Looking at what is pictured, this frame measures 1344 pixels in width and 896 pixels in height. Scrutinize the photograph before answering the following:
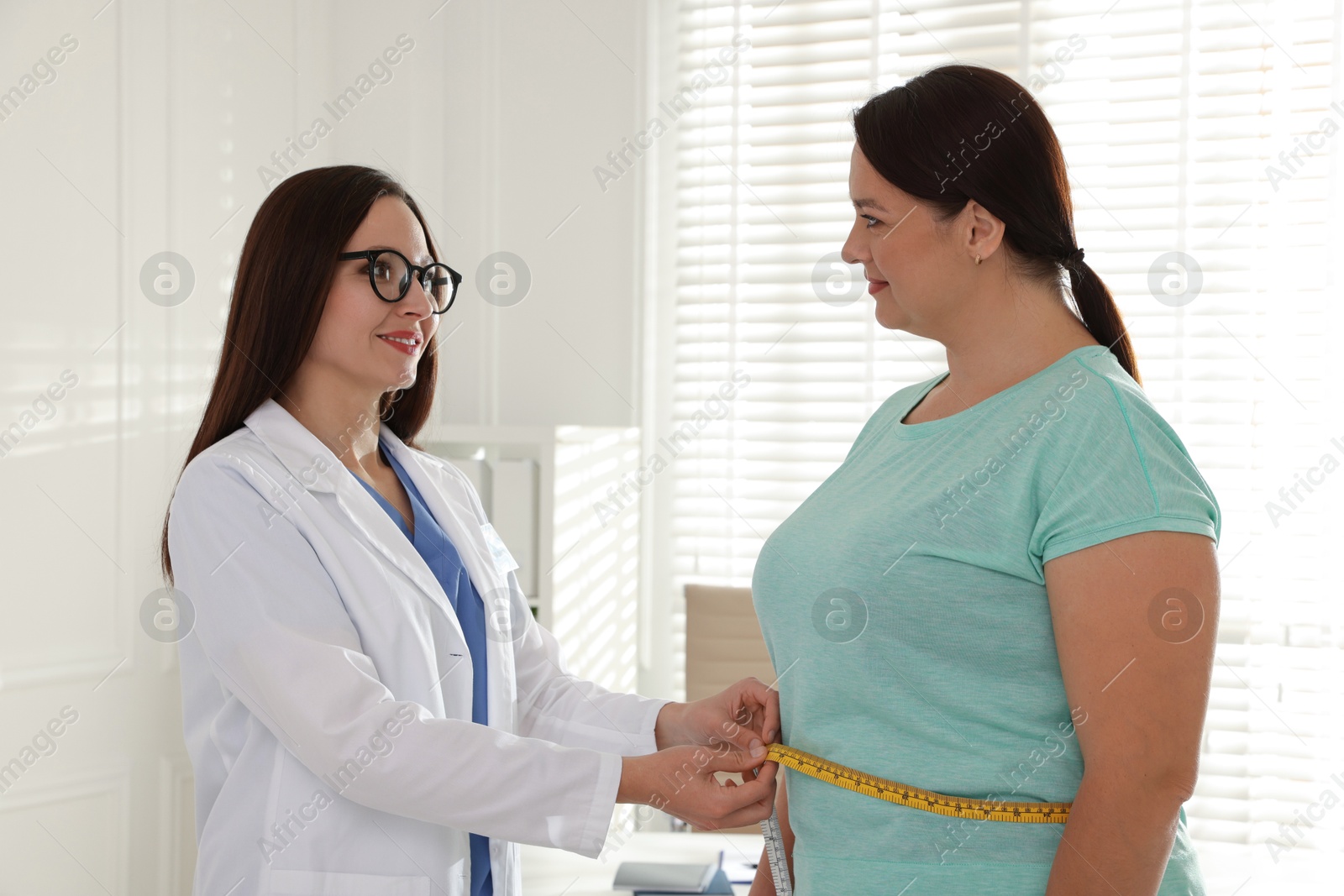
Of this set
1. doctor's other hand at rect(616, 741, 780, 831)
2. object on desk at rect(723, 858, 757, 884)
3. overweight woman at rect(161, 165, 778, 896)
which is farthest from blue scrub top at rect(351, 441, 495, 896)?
object on desk at rect(723, 858, 757, 884)

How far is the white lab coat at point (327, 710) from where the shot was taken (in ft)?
4.87

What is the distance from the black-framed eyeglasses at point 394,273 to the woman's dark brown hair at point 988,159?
2.66 ft

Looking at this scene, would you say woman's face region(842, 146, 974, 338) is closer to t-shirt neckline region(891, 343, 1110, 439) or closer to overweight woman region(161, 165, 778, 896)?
t-shirt neckline region(891, 343, 1110, 439)

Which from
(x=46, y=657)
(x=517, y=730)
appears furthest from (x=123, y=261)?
(x=517, y=730)

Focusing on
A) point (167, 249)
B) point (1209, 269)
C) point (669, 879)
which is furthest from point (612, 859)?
point (1209, 269)

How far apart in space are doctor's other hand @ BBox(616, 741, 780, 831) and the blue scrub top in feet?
1.01

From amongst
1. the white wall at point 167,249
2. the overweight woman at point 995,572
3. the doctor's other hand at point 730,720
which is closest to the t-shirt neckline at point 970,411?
the overweight woman at point 995,572

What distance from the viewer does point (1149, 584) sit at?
111cm

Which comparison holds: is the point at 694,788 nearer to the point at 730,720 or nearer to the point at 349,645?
the point at 730,720

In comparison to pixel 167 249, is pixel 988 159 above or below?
below

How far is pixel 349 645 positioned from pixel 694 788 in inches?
22.3

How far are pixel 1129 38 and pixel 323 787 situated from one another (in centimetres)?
330

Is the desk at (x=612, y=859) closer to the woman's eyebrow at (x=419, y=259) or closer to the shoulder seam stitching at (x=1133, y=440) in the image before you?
the woman's eyebrow at (x=419, y=259)

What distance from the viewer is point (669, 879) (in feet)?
6.98
